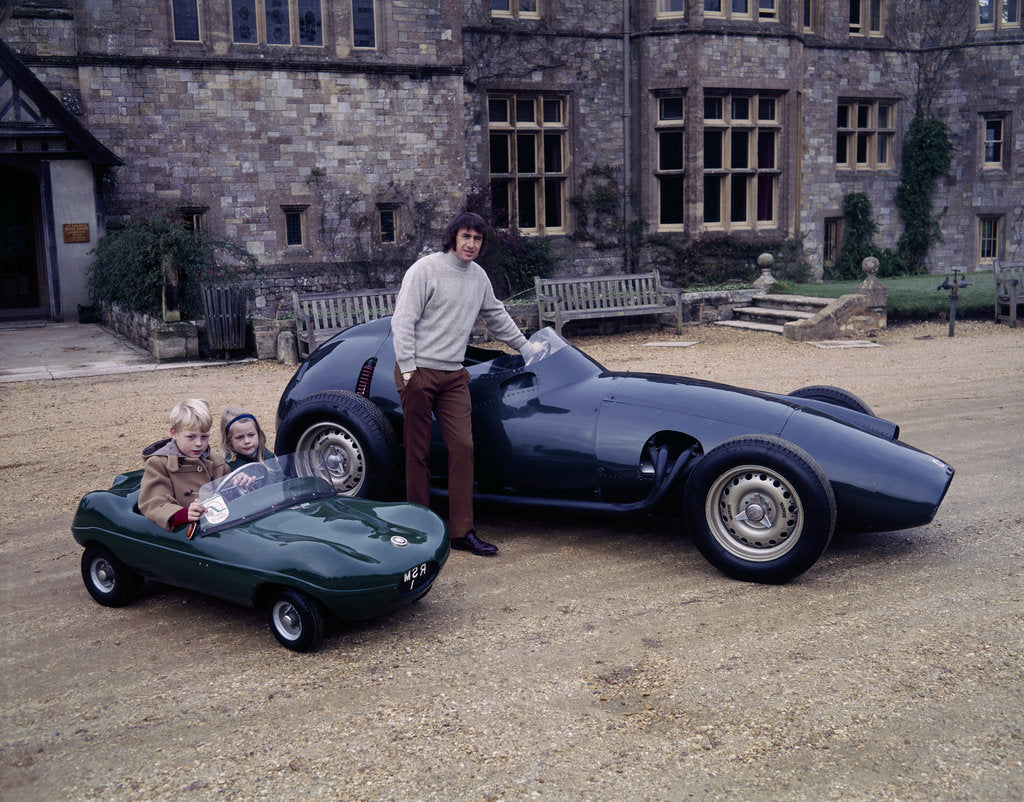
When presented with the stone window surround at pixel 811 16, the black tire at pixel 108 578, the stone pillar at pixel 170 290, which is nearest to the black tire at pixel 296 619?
the black tire at pixel 108 578

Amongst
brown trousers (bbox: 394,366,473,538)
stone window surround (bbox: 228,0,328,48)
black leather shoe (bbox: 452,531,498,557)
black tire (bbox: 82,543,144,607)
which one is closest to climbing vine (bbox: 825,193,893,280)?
stone window surround (bbox: 228,0,328,48)

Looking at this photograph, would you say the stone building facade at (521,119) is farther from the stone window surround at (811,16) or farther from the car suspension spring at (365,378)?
the car suspension spring at (365,378)

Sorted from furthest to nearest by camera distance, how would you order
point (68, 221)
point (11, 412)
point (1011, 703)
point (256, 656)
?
point (68, 221) < point (11, 412) < point (256, 656) < point (1011, 703)

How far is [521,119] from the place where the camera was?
21.1 meters

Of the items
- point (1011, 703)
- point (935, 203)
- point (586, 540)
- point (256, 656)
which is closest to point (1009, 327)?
point (935, 203)

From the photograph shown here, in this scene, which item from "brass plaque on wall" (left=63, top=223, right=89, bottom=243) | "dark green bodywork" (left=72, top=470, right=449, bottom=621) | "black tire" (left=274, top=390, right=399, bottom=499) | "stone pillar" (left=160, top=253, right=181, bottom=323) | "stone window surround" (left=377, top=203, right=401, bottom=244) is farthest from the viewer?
"stone window surround" (left=377, top=203, right=401, bottom=244)

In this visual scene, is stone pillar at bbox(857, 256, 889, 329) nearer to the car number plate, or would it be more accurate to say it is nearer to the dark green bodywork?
the dark green bodywork

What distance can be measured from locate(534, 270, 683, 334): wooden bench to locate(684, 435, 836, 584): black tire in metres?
10.8

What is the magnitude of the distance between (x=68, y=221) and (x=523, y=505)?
1443 cm

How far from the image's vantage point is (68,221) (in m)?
17.3

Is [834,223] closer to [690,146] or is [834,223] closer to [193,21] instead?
[690,146]

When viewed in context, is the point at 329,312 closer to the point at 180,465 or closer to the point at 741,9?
the point at 180,465

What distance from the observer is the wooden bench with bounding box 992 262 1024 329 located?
1631 centimetres

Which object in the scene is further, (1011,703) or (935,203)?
(935,203)
